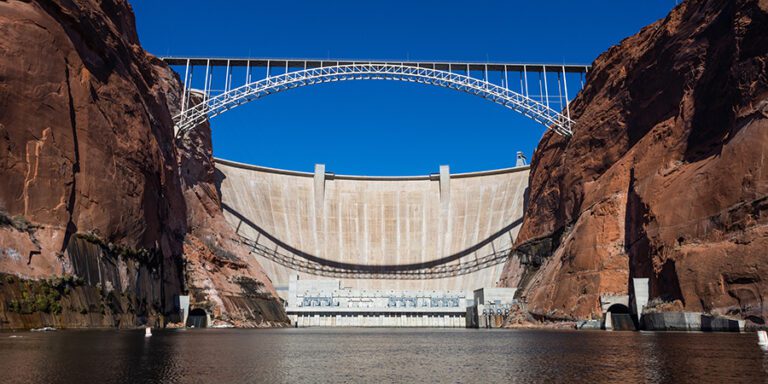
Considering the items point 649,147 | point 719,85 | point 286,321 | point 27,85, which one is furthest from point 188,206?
point 719,85

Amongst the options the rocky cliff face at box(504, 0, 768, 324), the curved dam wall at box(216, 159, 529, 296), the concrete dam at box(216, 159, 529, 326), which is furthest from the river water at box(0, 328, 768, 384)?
the curved dam wall at box(216, 159, 529, 296)

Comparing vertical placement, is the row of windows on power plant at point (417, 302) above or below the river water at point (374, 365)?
above

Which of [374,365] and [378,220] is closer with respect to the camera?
[374,365]

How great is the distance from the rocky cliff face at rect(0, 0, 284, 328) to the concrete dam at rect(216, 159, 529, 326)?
33189mm

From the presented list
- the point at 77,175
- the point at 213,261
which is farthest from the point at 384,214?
the point at 77,175

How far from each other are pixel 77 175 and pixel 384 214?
5693cm

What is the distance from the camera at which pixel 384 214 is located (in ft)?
303

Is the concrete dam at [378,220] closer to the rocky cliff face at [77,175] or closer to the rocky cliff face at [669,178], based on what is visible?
the rocky cliff face at [669,178]

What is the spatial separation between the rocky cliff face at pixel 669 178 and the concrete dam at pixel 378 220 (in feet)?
63.8

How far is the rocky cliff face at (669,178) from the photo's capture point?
113 ft

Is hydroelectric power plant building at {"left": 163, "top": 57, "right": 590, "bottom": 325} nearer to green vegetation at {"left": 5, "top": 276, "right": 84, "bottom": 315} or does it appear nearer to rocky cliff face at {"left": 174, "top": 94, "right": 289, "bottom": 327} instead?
rocky cliff face at {"left": 174, "top": 94, "right": 289, "bottom": 327}

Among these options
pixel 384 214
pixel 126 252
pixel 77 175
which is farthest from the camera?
pixel 384 214

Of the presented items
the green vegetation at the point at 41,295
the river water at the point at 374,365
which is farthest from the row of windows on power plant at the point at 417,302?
the river water at the point at 374,365

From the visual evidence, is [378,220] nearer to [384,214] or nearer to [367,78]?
[384,214]
